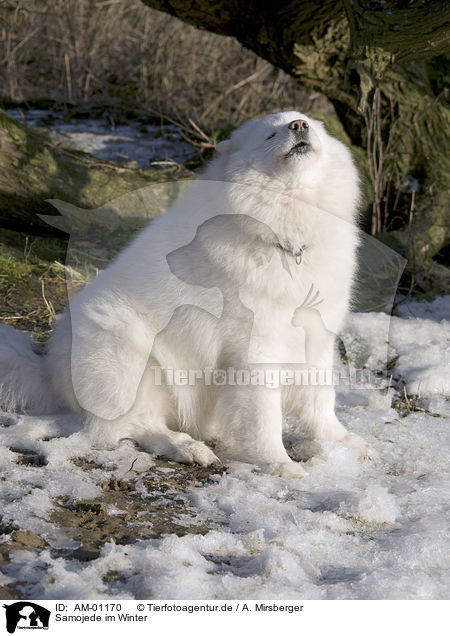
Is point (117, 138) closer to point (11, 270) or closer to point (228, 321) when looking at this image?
point (11, 270)

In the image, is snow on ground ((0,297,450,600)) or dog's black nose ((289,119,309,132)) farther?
dog's black nose ((289,119,309,132))

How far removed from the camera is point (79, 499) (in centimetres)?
259

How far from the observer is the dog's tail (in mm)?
3379

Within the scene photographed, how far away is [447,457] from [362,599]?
54.0 inches

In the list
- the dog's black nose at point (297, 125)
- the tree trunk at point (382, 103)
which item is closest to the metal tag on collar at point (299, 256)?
the dog's black nose at point (297, 125)

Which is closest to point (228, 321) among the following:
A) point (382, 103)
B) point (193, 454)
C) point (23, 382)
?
point (193, 454)

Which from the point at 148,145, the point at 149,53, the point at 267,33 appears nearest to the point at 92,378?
the point at 267,33

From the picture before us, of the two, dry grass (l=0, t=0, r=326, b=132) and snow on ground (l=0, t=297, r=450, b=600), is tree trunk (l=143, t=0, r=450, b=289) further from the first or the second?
dry grass (l=0, t=0, r=326, b=132)

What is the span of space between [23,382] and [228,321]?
116 centimetres

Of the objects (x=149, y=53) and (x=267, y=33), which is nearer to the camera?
(x=267, y=33)

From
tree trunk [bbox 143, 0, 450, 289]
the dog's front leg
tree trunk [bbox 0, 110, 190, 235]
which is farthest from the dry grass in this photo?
the dog's front leg

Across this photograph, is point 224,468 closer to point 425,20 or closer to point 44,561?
point 44,561
